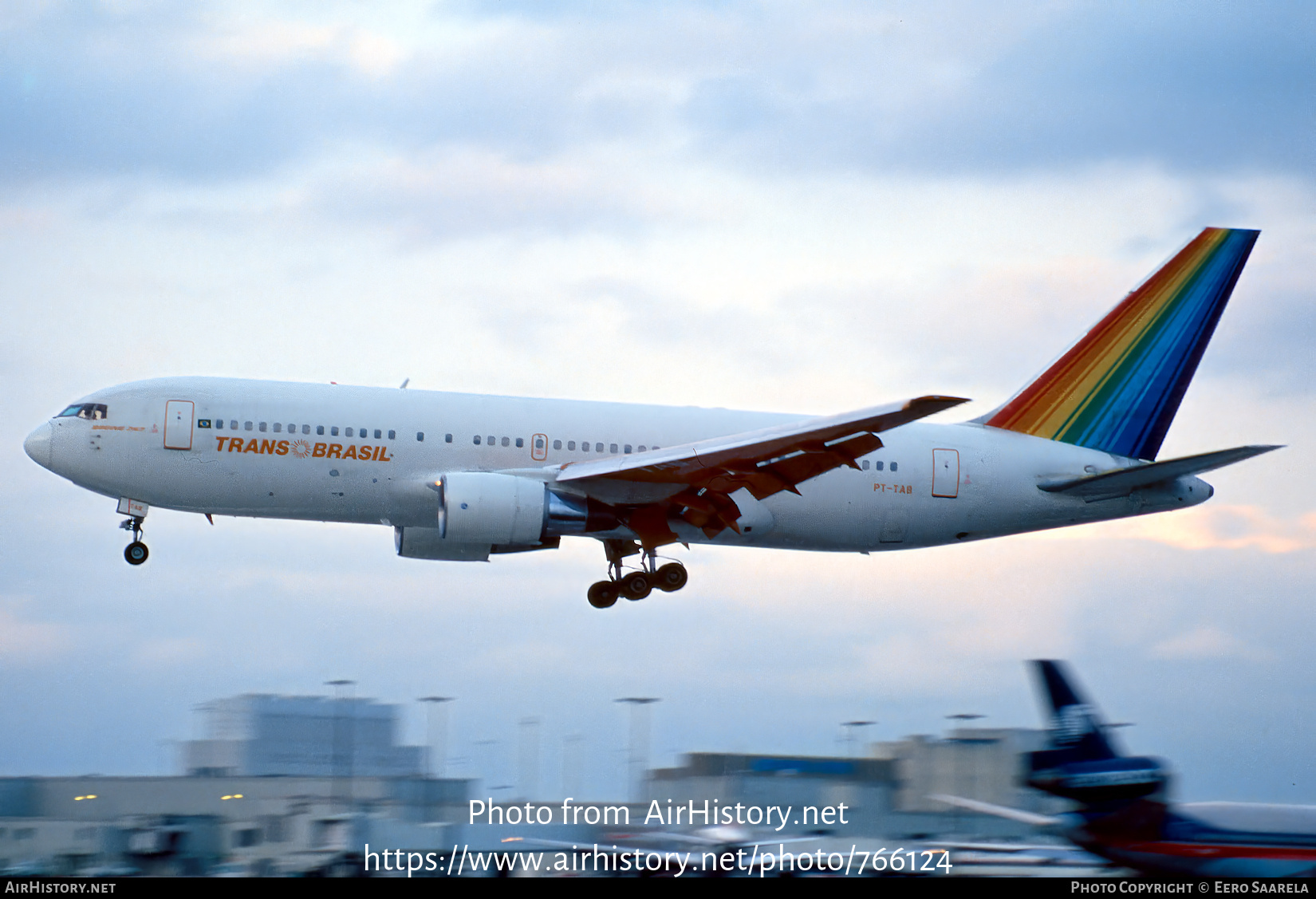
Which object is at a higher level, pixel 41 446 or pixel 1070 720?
pixel 41 446

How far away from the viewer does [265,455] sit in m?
32.4

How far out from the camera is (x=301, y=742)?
49.8 m

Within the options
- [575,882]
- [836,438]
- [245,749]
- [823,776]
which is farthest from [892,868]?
[245,749]

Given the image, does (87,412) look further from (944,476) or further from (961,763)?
(961,763)

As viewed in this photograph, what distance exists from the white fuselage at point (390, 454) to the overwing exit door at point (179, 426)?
0.04 metres

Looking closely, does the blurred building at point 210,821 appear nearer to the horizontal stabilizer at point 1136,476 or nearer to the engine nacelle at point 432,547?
the engine nacelle at point 432,547

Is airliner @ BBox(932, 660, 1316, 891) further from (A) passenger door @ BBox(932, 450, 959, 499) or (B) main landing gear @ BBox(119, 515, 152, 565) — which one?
(B) main landing gear @ BBox(119, 515, 152, 565)

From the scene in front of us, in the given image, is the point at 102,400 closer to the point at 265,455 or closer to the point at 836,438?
the point at 265,455

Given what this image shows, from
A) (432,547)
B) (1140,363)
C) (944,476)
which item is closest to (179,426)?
(432,547)

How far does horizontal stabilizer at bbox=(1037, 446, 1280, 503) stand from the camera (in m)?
A: 32.7

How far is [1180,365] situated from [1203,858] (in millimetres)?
17475

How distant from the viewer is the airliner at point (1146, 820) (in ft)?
83.5

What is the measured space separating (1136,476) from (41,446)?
2653 cm

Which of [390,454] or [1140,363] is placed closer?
[390,454]
